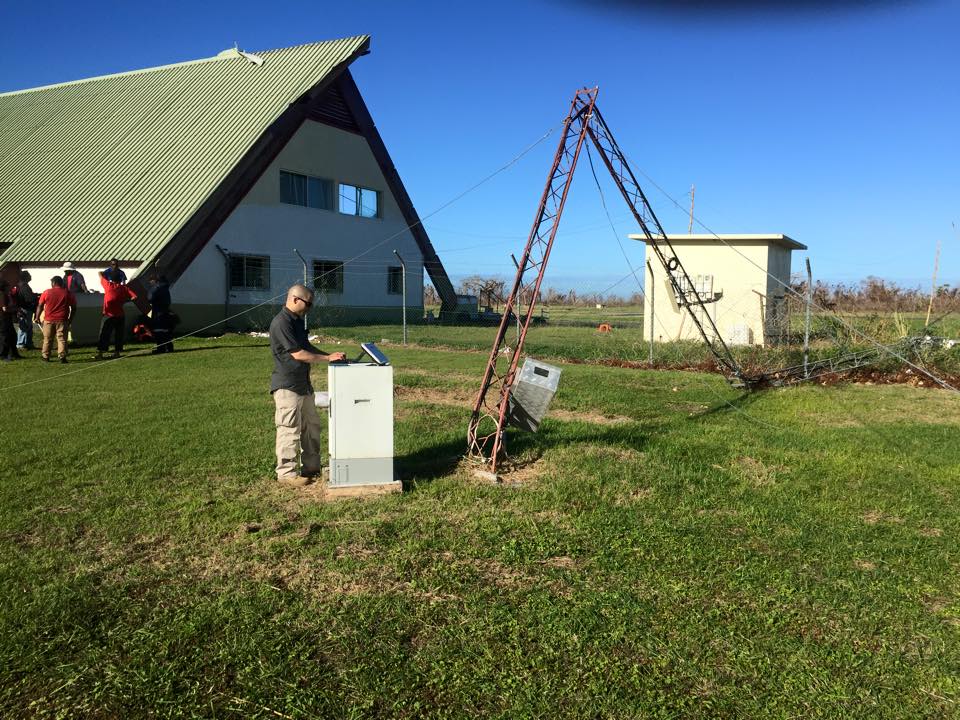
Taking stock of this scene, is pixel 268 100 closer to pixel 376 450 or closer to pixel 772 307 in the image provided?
pixel 772 307

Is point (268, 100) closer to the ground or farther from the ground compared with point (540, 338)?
farther from the ground

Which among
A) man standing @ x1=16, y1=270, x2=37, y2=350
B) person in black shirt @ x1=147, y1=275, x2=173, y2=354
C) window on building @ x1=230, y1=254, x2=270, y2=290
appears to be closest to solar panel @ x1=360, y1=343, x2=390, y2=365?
person in black shirt @ x1=147, y1=275, x2=173, y2=354

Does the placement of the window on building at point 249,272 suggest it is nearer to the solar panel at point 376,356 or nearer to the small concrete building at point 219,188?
the small concrete building at point 219,188

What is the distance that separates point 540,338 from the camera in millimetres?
21000

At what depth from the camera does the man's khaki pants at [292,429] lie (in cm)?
632

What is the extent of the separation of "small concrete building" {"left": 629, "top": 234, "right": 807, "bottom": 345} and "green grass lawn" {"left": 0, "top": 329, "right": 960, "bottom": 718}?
11.1 m

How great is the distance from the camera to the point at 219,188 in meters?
20.2

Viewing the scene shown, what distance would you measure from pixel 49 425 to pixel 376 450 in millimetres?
4407

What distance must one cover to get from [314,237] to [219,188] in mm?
4388

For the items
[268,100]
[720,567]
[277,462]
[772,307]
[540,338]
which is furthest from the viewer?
[268,100]

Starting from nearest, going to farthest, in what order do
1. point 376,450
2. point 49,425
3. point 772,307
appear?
point 376,450 < point 49,425 < point 772,307

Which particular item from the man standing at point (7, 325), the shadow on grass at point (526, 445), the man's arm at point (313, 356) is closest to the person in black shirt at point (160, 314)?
the man standing at point (7, 325)

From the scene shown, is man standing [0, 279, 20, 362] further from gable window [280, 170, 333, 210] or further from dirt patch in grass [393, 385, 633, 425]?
gable window [280, 170, 333, 210]

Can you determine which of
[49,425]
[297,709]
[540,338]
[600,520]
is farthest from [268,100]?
[297,709]
